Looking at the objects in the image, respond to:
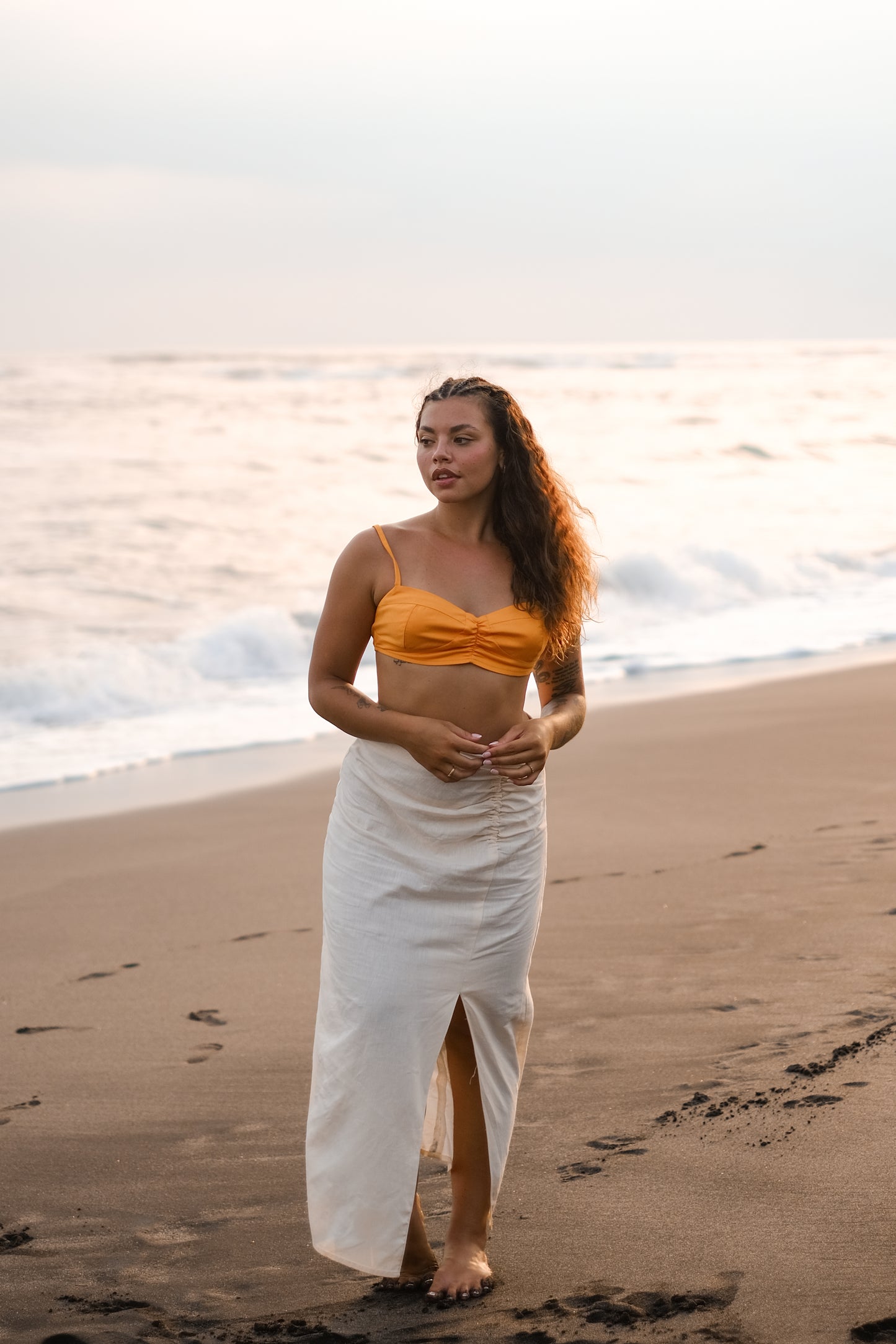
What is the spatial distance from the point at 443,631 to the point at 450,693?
0.13m

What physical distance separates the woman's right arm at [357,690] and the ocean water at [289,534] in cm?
46

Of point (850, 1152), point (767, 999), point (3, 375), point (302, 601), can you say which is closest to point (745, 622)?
point (302, 601)

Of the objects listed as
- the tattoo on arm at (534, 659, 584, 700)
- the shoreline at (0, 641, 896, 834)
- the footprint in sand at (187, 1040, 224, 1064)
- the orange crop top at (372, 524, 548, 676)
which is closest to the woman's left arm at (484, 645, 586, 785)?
the tattoo on arm at (534, 659, 584, 700)

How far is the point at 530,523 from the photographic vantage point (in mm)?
2988

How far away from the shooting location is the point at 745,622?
14539 mm

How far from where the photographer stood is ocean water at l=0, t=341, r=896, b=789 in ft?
36.6

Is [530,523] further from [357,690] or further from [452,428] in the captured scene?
[357,690]

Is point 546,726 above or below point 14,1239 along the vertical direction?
above

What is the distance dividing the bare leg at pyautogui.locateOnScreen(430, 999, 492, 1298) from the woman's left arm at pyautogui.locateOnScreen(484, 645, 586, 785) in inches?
21.3

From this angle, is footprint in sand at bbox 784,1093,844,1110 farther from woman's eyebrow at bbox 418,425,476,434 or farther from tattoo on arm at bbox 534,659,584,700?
woman's eyebrow at bbox 418,425,476,434

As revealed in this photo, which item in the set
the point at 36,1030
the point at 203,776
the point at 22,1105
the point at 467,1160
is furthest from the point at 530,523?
the point at 203,776

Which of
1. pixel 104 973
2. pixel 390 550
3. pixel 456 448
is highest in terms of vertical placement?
pixel 456 448

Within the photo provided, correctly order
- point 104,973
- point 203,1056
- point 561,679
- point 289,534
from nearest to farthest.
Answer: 1. point 561,679
2. point 203,1056
3. point 104,973
4. point 289,534

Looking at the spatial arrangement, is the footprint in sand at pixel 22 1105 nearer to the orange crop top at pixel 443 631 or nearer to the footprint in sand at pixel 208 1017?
the footprint in sand at pixel 208 1017
